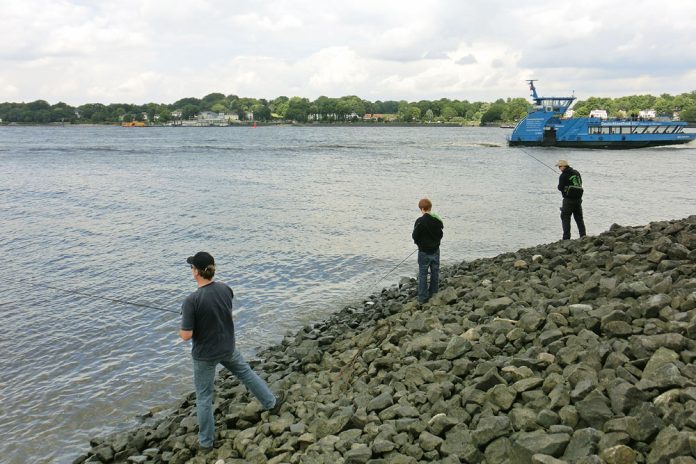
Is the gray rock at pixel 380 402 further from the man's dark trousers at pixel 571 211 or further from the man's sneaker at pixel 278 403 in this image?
the man's dark trousers at pixel 571 211

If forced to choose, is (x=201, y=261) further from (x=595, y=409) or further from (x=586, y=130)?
(x=586, y=130)

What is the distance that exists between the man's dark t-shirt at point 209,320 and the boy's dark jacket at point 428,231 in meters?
4.96

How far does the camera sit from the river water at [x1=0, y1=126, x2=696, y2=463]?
9516mm

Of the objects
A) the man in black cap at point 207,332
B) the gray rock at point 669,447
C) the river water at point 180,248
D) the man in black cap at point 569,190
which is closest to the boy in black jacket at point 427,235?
the river water at point 180,248

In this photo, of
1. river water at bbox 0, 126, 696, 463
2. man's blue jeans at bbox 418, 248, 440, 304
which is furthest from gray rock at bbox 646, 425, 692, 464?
river water at bbox 0, 126, 696, 463

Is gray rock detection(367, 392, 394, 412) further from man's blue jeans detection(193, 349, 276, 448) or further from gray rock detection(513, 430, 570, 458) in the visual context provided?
gray rock detection(513, 430, 570, 458)

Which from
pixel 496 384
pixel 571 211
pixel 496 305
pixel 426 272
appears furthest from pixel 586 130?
pixel 496 384

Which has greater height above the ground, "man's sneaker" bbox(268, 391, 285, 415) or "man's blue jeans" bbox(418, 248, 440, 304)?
"man's blue jeans" bbox(418, 248, 440, 304)

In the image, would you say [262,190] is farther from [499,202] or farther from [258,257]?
[258,257]

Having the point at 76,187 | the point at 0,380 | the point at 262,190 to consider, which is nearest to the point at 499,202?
the point at 262,190

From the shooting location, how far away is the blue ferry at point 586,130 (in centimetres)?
6900

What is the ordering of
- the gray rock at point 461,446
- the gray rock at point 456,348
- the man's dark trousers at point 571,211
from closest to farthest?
the gray rock at point 461,446
the gray rock at point 456,348
the man's dark trousers at point 571,211

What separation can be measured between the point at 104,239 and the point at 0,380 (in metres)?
12.8

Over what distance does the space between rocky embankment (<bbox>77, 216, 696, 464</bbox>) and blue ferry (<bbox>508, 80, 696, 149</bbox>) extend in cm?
6298
